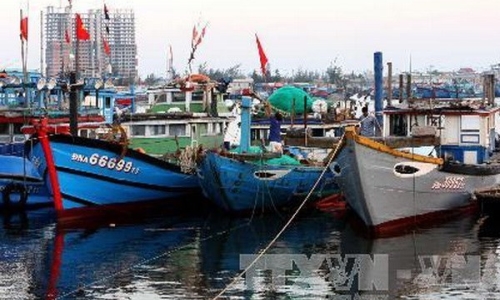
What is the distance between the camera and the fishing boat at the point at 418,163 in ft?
83.8

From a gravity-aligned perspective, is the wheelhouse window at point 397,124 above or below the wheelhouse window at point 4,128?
above

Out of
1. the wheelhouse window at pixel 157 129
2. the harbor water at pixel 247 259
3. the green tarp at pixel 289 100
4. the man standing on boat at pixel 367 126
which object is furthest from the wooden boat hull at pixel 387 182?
the green tarp at pixel 289 100

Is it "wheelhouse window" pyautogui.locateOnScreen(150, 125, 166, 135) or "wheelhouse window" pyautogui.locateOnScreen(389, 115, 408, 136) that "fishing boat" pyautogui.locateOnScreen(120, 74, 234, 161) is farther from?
"wheelhouse window" pyautogui.locateOnScreen(389, 115, 408, 136)

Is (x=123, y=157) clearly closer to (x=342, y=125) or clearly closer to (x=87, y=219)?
(x=87, y=219)

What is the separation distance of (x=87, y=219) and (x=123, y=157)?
216cm

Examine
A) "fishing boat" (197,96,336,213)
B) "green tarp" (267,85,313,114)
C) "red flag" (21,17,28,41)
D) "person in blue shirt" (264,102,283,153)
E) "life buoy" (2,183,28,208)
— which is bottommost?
"life buoy" (2,183,28,208)

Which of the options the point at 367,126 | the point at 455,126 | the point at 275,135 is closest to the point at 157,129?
the point at 275,135

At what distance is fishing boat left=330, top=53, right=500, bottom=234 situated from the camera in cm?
2555

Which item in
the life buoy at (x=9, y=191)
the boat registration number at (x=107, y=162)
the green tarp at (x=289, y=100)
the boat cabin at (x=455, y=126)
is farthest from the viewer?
the green tarp at (x=289, y=100)

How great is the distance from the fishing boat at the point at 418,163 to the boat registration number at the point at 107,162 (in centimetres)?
710

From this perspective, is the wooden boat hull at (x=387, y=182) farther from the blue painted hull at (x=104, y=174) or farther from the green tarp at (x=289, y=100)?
the green tarp at (x=289, y=100)

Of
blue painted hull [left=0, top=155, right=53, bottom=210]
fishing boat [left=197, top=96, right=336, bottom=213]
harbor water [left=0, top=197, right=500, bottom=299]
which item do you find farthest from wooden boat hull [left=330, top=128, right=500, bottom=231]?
blue painted hull [left=0, top=155, right=53, bottom=210]

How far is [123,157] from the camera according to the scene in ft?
100

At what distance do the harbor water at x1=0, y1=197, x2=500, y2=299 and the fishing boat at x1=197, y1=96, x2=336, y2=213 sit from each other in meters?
0.51
